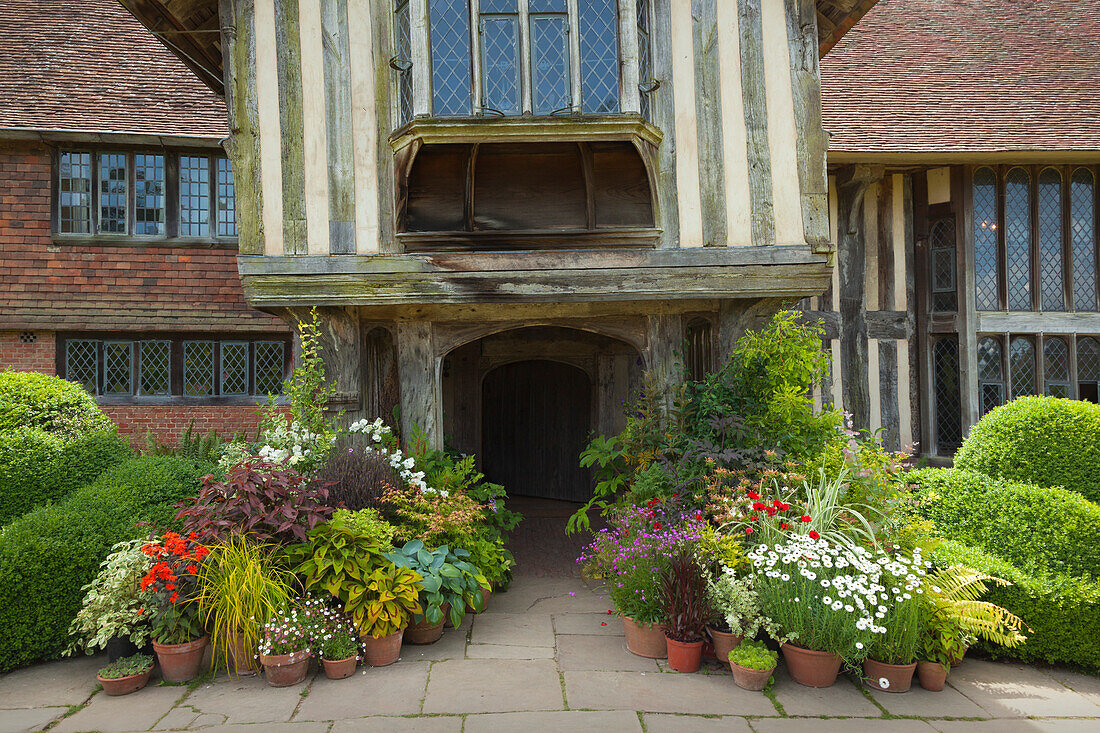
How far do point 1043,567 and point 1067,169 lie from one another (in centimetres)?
662

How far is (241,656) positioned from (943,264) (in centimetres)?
898

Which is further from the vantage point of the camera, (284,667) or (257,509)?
(257,509)

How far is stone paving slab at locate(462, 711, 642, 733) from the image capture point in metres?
3.39

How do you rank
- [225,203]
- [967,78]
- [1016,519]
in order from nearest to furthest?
[1016,519] → [225,203] → [967,78]

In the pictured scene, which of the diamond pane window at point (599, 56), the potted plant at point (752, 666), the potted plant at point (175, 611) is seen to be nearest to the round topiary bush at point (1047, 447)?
the potted plant at point (752, 666)

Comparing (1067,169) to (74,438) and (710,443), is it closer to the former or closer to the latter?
(710,443)

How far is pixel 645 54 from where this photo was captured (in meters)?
5.42

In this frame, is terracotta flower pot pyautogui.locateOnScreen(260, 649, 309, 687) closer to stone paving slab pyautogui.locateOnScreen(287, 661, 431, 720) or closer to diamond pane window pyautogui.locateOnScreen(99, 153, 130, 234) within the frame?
stone paving slab pyautogui.locateOnScreen(287, 661, 431, 720)

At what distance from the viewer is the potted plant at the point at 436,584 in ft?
14.2

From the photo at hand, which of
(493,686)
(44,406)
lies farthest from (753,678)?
(44,406)

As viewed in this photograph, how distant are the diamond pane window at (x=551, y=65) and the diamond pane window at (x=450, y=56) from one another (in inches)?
20.8

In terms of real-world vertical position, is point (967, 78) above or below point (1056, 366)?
above

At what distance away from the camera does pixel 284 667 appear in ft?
12.6

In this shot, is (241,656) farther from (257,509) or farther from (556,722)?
(556,722)
